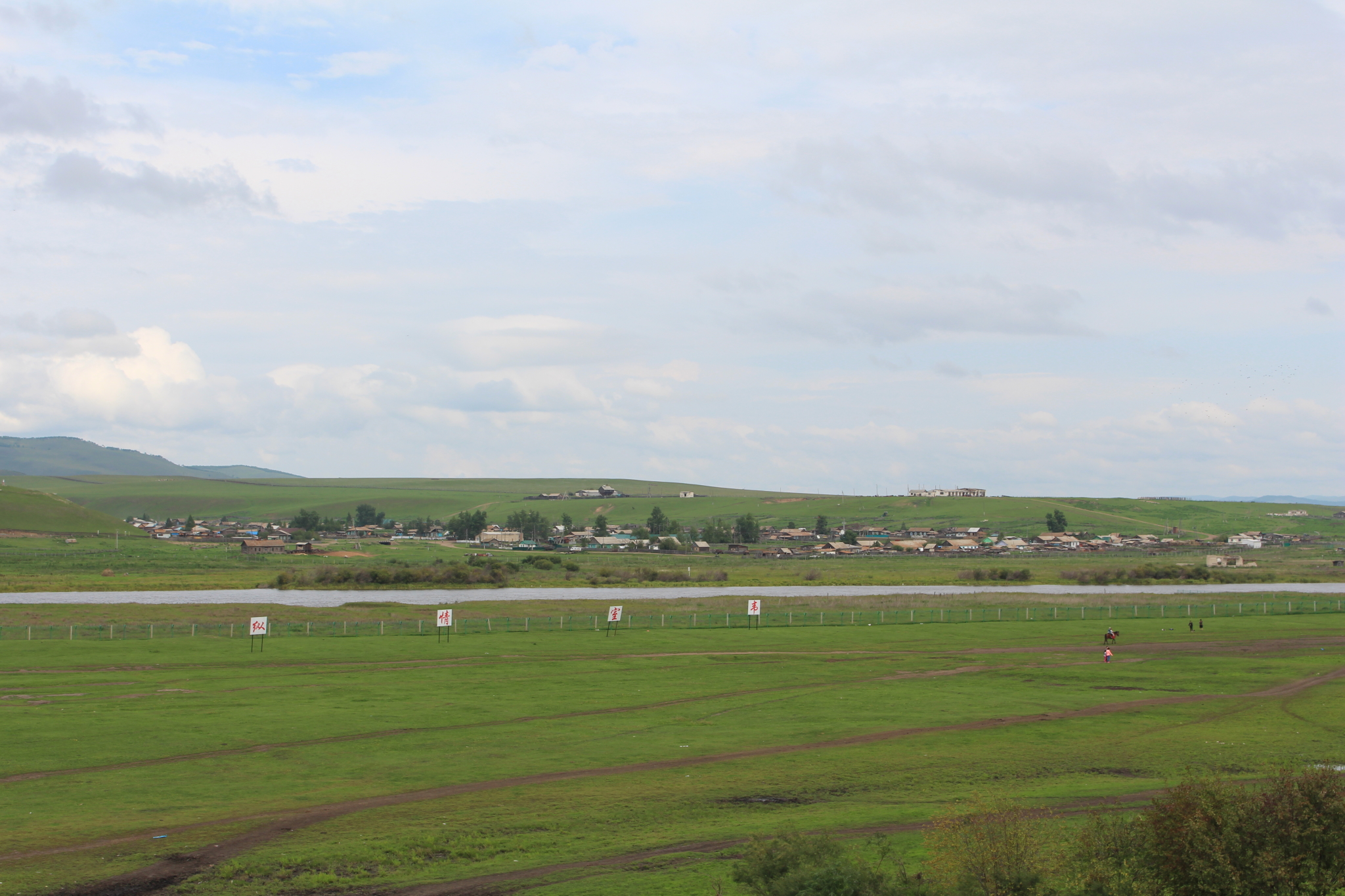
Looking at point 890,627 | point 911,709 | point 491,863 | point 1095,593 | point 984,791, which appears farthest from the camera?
point 1095,593

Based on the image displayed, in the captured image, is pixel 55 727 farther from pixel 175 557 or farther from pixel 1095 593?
pixel 175 557

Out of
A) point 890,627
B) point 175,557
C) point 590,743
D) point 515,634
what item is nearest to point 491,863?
point 590,743

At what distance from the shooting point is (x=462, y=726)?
136ft

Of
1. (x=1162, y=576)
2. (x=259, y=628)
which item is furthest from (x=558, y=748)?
(x=1162, y=576)

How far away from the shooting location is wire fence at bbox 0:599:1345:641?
7388cm

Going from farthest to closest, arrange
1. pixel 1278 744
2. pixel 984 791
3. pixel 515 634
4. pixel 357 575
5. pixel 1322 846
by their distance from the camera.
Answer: pixel 357 575
pixel 515 634
pixel 1278 744
pixel 984 791
pixel 1322 846

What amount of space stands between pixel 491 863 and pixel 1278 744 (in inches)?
1181

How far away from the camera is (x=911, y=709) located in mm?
45875

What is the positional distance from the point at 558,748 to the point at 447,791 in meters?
6.57

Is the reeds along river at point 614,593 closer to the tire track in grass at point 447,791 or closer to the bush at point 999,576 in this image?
the bush at point 999,576

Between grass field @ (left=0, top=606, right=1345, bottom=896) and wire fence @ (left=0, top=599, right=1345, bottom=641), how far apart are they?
830 cm

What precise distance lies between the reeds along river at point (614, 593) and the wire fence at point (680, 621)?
683 inches

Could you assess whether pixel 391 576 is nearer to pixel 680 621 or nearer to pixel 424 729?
pixel 680 621

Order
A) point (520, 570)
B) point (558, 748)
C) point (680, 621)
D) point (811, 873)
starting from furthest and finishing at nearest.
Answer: point (520, 570) → point (680, 621) → point (558, 748) → point (811, 873)
